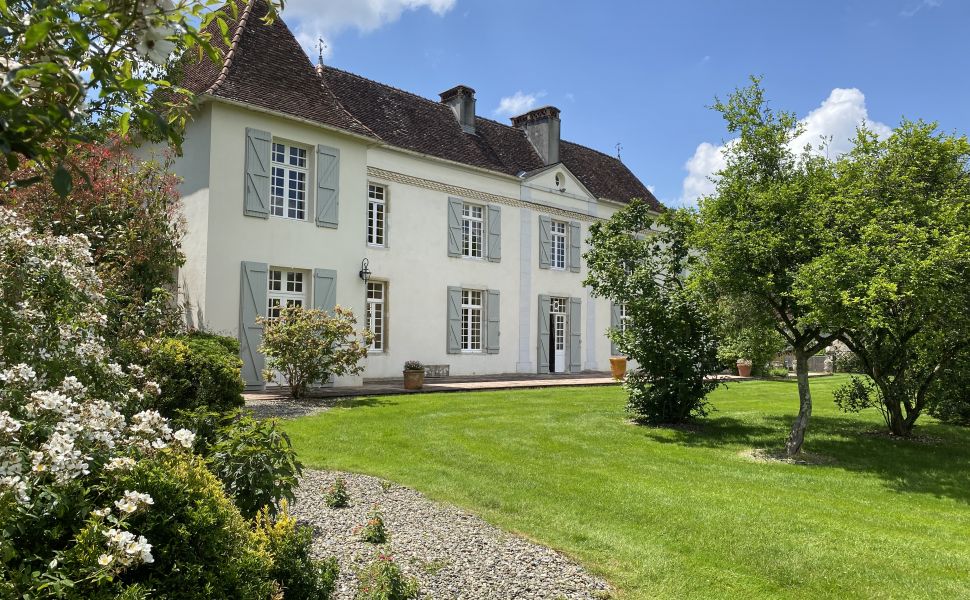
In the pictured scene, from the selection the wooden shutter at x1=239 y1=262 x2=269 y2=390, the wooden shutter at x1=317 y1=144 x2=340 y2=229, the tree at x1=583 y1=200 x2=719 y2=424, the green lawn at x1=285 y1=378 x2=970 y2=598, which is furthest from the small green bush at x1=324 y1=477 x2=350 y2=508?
the wooden shutter at x1=317 y1=144 x2=340 y2=229

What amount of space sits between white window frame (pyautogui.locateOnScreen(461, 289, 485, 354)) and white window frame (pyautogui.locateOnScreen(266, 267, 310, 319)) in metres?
5.44

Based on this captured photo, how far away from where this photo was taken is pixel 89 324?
12.3 feet

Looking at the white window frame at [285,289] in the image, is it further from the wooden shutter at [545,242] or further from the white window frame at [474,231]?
the wooden shutter at [545,242]

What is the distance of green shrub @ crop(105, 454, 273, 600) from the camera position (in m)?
2.33

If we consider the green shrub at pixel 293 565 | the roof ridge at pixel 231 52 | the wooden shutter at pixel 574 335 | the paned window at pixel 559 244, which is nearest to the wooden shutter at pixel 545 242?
the paned window at pixel 559 244

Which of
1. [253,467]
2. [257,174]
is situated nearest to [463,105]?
[257,174]

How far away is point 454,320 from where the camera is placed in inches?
732

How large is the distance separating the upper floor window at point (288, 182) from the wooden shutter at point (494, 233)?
6303mm

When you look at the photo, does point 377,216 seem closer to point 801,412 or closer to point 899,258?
point 801,412

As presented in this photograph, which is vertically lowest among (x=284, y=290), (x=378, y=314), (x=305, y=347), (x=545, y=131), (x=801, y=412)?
(x=801, y=412)

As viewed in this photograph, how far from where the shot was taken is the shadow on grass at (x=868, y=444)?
7.68 m

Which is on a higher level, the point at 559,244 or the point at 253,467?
the point at 559,244

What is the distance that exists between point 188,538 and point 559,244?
20327 millimetres

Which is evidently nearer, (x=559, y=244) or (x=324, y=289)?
(x=324, y=289)
